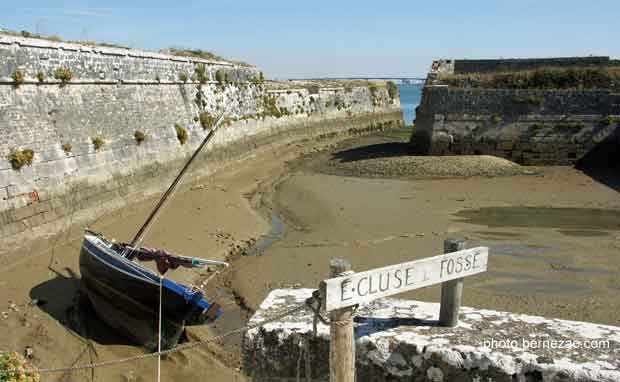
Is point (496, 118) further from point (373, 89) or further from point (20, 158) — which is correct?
point (373, 89)

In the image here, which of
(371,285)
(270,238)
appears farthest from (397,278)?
(270,238)

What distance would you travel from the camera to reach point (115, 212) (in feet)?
36.1

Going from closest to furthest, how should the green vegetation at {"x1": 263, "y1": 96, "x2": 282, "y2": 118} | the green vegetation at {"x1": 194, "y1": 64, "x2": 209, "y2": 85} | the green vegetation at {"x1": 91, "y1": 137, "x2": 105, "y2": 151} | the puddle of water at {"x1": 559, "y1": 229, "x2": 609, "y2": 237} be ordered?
1. the puddle of water at {"x1": 559, "y1": 229, "x2": 609, "y2": 237}
2. the green vegetation at {"x1": 91, "y1": 137, "x2": 105, "y2": 151}
3. the green vegetation at {"x1": 194, "y1": 64, "x2": 209, "y2": 85}
4. the green vegetation at {"x1": 263, "y1": 96, "x2": 282, "y2": 118}

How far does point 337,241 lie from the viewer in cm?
1050

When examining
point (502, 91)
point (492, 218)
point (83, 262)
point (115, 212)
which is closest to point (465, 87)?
point (502, 91)

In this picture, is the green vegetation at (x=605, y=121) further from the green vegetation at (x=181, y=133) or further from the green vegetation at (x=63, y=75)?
the green vegetation at (x=63, y=75)

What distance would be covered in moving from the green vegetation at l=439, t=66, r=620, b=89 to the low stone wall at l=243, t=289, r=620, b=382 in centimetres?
1679

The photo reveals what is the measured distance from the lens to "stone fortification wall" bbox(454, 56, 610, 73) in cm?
1980

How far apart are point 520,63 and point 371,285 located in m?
20.8

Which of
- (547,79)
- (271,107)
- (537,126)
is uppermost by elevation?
(547,79)

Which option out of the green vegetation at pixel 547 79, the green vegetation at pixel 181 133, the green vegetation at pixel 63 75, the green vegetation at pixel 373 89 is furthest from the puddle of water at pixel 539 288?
the green vegetation at pixel 373 89

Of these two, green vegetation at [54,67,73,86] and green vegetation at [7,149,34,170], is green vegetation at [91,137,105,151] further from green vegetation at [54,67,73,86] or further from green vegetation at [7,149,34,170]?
green vegetation at [7,149,34,170]

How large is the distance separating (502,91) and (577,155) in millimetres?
3296

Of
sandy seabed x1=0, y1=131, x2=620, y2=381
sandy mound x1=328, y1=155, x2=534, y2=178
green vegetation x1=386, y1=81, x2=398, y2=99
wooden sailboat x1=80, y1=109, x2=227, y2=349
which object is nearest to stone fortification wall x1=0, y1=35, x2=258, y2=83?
sandy seabed x1=0, y1=131, x2=620, y2=381
